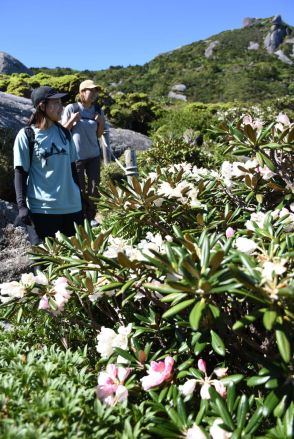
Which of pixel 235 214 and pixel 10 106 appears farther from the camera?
pixel 10 106

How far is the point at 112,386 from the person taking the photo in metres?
1.55

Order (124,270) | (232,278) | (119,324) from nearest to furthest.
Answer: (232,278) → (124,270) → (119,324)

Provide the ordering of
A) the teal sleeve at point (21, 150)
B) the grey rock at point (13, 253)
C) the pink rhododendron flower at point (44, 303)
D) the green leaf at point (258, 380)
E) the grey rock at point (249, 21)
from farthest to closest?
the grey rock at point (249, 21)
the grey rock at point (13, 253)
the teal sleeve at point (21, 150)
the pink rhododendron flower at point (44, 303)
the green leaf at point (258, 380)

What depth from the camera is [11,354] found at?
1810 mm

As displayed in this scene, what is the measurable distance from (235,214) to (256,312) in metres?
1.03

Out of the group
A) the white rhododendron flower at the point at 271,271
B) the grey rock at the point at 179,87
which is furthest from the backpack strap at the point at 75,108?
the grey rock at the point at 179,87

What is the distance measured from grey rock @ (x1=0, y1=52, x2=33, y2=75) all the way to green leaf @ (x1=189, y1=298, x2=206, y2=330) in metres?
20.9

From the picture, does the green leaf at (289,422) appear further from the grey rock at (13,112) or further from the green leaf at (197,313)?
the grey rock at (13,112)

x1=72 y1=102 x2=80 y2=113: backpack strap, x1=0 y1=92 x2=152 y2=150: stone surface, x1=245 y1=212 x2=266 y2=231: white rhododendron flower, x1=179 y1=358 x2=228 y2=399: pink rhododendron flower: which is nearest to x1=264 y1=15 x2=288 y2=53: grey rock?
x1=0 y1=92 x2=152 y2=150: stone surface

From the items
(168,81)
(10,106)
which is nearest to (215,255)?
(10,106)

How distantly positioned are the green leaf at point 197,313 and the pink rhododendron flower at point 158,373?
1.36 ft

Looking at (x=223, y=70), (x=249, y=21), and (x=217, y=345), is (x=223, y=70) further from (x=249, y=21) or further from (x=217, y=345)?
(x=217, y=345)

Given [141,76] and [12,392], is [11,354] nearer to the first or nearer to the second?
[12,392]

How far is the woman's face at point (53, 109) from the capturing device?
3209mm
